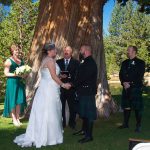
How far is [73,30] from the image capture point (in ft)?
40.6

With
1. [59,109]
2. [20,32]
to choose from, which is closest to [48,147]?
[59,109]

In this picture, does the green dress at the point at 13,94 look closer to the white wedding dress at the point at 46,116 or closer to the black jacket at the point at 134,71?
the white wedding dress at the point at 46,116

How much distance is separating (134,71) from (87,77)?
1.76 m

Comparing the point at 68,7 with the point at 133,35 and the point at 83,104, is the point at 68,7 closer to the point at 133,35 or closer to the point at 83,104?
the point at 83,104

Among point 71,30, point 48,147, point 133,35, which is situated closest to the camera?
point 48,147

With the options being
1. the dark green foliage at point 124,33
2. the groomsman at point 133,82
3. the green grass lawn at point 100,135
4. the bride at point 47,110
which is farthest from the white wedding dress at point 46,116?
the dark green foliage at point 124,33

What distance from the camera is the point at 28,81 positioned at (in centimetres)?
1263

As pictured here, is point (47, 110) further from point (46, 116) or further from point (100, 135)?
point (100, 135)

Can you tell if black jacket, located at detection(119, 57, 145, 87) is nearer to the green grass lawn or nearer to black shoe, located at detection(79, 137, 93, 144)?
the green grass lawn

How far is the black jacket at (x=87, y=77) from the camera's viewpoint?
8.68 metres

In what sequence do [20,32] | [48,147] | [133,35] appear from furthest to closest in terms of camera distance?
[133,35]
[20,32]
[48,147]

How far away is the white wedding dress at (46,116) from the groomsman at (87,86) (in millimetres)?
471

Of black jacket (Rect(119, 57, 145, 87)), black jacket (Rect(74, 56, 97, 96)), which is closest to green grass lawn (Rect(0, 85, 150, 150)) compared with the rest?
black jacket (Rect(74, 56, 97, 96))

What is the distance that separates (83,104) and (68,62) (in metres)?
1.79
